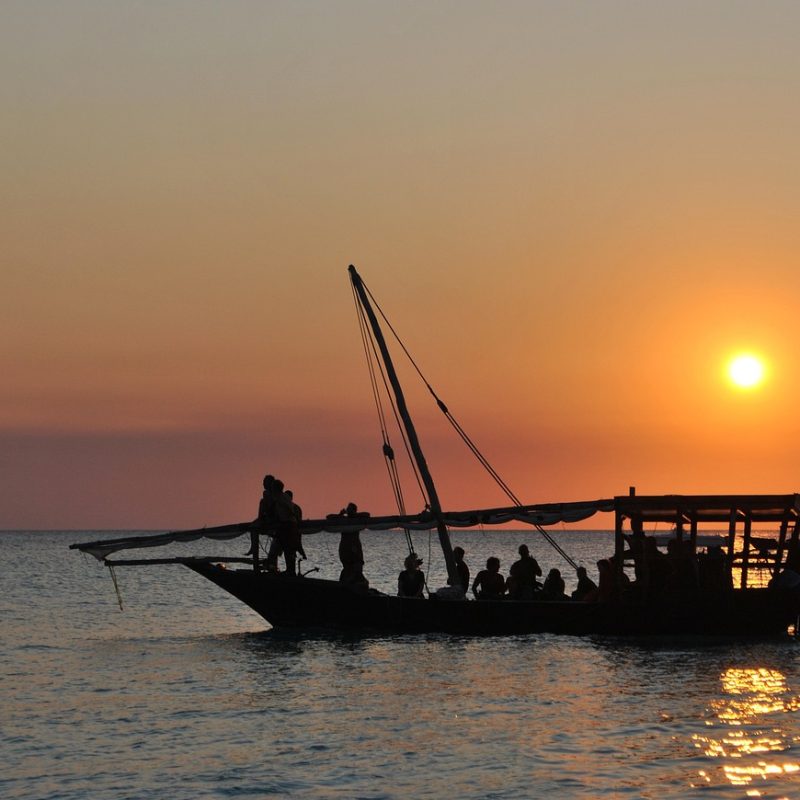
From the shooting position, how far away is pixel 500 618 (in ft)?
96.9

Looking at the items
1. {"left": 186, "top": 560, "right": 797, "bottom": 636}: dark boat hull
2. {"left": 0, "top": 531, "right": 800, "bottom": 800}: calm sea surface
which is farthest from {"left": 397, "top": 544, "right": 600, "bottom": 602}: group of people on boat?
{"left": 0, "top": 531, "right": 800, "bottom": 800}: calm sea surface

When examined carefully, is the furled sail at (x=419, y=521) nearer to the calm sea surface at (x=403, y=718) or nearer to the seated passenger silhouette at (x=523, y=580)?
the seated passenger silhouette at (x=523, y=580)

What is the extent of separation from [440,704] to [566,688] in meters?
2.97

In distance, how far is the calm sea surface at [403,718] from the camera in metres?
16.0

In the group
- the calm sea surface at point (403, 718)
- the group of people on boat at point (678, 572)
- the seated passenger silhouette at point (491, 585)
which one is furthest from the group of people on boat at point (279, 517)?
the group of people on boat at point (678, 572)

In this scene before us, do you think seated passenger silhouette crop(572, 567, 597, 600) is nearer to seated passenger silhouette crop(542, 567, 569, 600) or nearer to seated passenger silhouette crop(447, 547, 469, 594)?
seated passenger silhouette crop(542, 567, 569, 600)

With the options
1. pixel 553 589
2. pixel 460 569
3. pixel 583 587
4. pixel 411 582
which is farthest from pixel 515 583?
pixel 411 582

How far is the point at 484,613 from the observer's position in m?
29.6

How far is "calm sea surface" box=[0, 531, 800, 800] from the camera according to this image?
16.0 metres

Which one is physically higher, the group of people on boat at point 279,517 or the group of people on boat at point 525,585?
the group of people on boat at point 279,517

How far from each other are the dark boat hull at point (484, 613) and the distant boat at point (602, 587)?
2 cm

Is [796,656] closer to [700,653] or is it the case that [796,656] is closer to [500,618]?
[700,653]

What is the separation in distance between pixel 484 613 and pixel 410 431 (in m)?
5.41

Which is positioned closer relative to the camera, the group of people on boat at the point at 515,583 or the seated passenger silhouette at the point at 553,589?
the seated passenger silhouette at the point at 553,589
